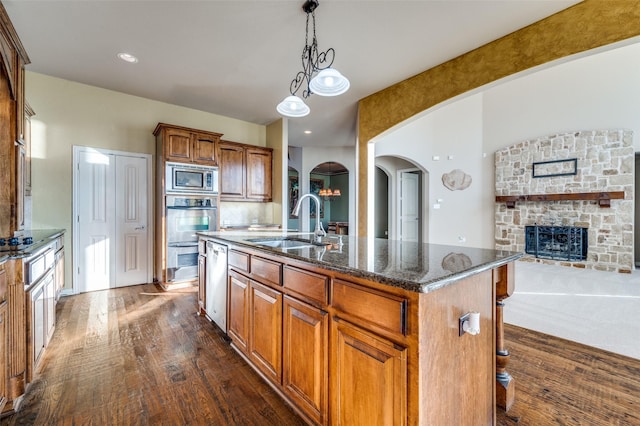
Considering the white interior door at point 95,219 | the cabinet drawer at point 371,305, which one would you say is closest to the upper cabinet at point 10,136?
the white interior door at point 95,219

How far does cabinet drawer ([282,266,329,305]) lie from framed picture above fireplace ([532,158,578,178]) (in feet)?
21.1

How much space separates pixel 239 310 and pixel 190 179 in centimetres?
274

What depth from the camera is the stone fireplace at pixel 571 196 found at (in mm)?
5137

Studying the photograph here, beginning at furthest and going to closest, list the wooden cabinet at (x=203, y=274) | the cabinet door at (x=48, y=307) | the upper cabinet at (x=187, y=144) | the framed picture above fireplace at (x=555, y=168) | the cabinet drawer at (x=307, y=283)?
the framed picture above fireplace at (x=555, y=168) → the upper cabinet at (x=187, y=144) → the wooden cabinet at (x=203, y=274) → the cabinet door at (x=48, y=307) → the cabinet drawer at (x=307, y=283)

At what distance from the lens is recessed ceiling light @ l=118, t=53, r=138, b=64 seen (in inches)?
123

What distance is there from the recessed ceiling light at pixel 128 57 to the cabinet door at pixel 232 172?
1.73 metres

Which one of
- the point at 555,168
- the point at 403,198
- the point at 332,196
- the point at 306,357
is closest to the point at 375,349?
the point at 306,357

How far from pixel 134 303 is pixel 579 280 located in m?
6.44

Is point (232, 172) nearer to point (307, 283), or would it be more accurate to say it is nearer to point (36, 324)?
point (36, 324)

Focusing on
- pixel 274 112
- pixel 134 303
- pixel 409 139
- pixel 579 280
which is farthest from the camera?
pixel 409 139

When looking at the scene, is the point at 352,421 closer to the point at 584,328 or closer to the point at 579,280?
Answer: the point at 584,328

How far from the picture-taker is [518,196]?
6.04 meters

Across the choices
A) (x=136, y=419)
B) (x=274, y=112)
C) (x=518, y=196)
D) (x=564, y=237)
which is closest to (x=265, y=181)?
(x=274, y=112)

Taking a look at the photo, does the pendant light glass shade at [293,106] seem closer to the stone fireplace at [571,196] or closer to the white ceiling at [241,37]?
the white ceiling at [241,37]
